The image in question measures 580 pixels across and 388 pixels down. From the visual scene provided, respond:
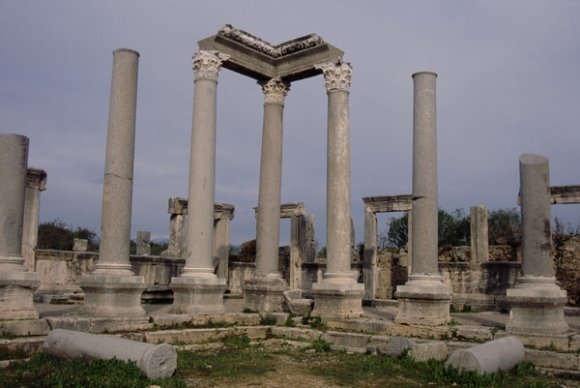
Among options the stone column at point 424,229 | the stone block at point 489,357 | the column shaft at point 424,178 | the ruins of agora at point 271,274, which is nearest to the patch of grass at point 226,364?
the ruins of agora at point 271,274

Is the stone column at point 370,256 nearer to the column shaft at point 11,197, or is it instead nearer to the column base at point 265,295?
the column base at point 265,295

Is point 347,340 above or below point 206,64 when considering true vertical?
below

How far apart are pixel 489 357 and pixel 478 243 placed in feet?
53.0

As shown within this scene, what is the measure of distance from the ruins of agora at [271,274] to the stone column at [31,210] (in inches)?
232

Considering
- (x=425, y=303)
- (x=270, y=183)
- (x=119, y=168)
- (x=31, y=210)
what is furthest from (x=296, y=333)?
(x=31, y=210)

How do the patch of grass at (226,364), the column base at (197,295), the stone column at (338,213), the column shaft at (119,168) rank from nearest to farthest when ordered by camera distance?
the patch of grass at (226,364), the column shaft at (119,168), the column base at (197,295), the stone column at (338,213)

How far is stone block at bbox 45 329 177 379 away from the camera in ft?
25.6

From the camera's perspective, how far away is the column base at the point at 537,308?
1066cm

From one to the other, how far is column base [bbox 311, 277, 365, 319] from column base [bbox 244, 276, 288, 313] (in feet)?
4.74

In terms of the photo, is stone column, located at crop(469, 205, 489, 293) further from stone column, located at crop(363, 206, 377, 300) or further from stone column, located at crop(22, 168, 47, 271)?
stone column, located at crop(22, 168, 47, 271)

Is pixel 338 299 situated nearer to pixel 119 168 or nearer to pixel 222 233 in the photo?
pixel 119 168

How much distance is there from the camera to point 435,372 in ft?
28.1

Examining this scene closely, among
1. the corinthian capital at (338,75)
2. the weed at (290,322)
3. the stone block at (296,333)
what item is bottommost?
the stone block at (296,333)

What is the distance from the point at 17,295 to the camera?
10.7m
